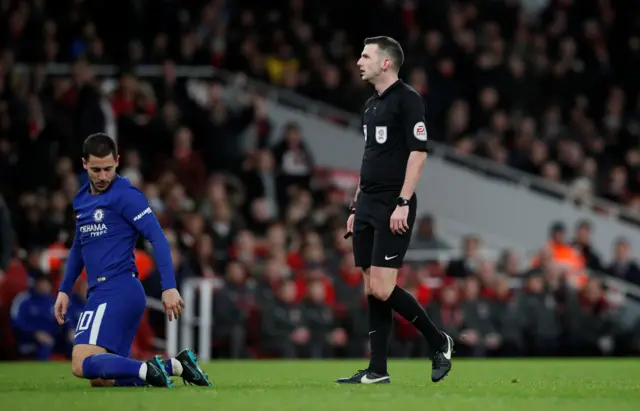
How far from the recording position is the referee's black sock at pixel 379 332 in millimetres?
9523

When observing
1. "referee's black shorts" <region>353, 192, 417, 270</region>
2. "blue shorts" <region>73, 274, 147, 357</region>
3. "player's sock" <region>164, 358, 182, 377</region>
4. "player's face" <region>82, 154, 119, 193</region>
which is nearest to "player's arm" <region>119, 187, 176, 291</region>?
"player's face" <region>82, 154, 119, 193</region>

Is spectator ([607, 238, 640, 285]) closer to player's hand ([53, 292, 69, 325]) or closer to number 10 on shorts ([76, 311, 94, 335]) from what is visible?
player's hand ([53, 292, 69, 325])

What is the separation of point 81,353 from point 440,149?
12959 millimetres

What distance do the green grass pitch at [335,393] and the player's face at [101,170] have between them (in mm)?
1333

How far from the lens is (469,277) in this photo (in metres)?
18.6

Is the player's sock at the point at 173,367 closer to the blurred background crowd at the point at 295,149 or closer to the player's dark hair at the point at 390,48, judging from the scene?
the player's dark hair at the point at 390,48

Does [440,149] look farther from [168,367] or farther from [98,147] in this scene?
[168,367]

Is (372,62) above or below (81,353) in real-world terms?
above

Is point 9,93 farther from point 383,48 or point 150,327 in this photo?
point 383,48

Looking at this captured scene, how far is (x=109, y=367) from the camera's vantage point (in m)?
8.79

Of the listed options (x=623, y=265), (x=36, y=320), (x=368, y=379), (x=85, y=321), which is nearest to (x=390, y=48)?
(x=368, y=379)

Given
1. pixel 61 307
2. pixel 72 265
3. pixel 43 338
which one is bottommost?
pixel 43 338

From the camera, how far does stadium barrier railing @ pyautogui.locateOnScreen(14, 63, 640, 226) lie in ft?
69.3

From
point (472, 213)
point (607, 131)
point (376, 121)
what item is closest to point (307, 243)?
point (472, 213)
